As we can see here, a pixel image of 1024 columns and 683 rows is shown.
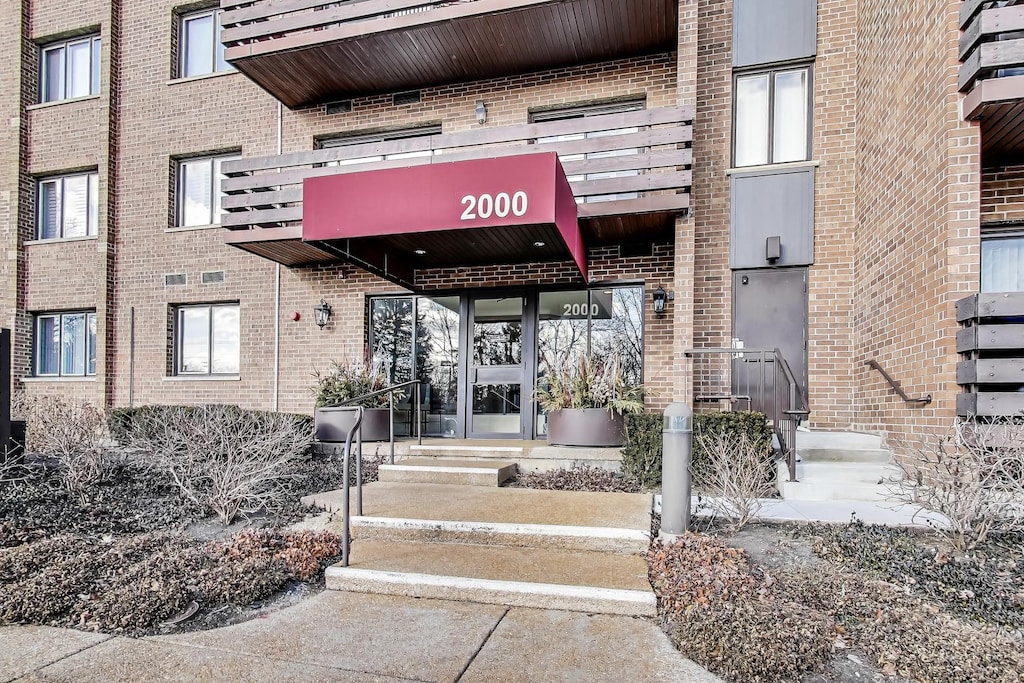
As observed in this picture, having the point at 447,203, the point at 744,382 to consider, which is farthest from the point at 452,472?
the point at 744,382

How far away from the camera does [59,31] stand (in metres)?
11.8

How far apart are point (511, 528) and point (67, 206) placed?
12.4 metres

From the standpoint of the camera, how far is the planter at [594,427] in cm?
720

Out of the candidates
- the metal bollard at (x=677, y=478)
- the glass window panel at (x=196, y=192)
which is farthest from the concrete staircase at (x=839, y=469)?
the glass window panel at (x=196, y=192)

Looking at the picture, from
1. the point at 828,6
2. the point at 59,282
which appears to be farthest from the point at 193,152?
the point at 828,6

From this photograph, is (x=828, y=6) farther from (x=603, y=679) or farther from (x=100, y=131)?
(x=100, y=131)

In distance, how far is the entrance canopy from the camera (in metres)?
6.17

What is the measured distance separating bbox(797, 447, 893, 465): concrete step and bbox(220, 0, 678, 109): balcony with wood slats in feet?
19.6

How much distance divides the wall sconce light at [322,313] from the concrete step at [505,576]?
19.6 feet

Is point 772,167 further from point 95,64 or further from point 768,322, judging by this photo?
point 95,64

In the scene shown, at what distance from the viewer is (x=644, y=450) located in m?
6.44

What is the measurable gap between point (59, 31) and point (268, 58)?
6.57 m

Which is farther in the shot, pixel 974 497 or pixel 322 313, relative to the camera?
pixel 322 313

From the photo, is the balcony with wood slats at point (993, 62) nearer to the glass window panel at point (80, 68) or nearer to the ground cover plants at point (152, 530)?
the ground cover plants at point (152, 530)
